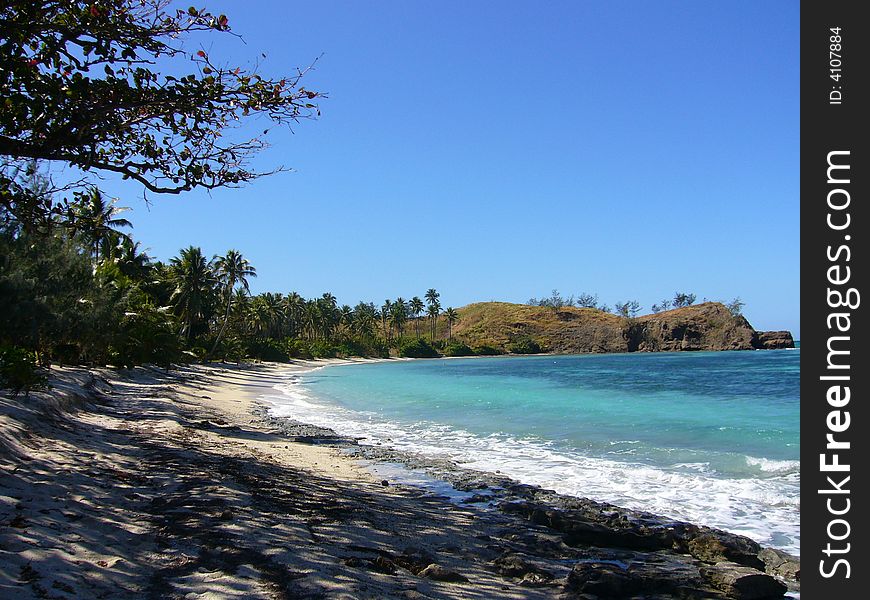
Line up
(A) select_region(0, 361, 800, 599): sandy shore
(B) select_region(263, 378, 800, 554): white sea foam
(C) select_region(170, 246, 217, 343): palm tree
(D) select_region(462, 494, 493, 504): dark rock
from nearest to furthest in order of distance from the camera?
(A) select_region(0, 361, 800, 599): sandy shore → (B) select_region(263, 378, 800, 554): white sea foam → (D) select_region(462, 494, 493, 504): dark rock → (C) select_region(170, 246, 217, 343): palm tree

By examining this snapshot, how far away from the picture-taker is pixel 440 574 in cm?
519

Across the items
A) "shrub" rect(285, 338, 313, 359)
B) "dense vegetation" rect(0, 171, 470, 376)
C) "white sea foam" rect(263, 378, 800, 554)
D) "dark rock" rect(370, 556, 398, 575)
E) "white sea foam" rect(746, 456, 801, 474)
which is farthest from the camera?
"shrub" rect(285, 338, 313, 359)

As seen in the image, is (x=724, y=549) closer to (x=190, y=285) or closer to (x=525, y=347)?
(x=190, y=285)

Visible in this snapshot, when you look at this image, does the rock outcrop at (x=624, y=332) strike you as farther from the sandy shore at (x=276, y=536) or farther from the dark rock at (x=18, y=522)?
the dark rock at (x=18, y=522)

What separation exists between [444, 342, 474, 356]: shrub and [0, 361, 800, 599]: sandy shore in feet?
351

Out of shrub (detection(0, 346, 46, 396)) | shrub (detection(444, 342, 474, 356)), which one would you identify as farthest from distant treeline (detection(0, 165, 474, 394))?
shrub (detection(444, 342, 474, 356))

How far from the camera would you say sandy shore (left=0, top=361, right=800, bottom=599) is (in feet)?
14.7

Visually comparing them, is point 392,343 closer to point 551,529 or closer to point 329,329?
point 329,329

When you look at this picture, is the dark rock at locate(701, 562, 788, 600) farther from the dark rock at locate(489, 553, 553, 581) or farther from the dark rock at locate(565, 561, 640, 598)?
the dark rock at locate(489, 553, 553, 581)

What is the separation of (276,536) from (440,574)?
176 cm

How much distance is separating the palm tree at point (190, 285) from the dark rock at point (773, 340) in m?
118

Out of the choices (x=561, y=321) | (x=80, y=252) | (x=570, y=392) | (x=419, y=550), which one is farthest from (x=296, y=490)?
(x=561, y=321)

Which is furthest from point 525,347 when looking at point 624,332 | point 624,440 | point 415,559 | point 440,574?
point 440,574

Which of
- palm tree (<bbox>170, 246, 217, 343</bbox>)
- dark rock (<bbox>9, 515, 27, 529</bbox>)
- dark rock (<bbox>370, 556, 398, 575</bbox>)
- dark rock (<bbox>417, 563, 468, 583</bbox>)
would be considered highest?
palm tree (<bbox>170, 246, 217, 343</bbox>)
